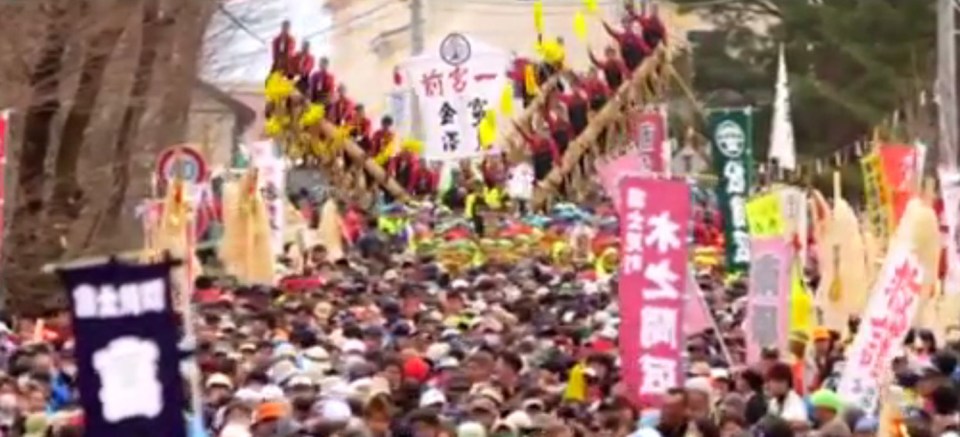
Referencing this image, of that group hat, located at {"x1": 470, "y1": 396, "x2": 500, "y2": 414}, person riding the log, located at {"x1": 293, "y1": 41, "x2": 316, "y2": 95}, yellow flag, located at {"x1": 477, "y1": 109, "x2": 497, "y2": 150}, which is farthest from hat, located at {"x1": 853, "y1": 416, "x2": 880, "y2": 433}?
person riding the log, located at {"x1": 293, "y1": 41, "x2": 316, "y2": 95}

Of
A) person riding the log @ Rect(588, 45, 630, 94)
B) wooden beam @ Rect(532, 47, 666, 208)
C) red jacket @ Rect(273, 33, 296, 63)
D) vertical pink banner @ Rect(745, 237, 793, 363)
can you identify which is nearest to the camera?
vertical pink banner @ Rect(745, 237, 793, 363)

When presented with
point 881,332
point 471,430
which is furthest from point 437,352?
point 471,430

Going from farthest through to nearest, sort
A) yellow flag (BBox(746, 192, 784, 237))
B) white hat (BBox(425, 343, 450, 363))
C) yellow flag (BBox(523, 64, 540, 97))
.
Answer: yellow flag (BBox(523, 64, 540, 97)) < yellow flag (BBox(746, 192, 784, 237)) < white hat (BBox(425, 343, 450, 363))

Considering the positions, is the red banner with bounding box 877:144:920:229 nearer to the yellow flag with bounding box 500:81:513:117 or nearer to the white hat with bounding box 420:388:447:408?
the white hat with bounding box 420:388:447:408

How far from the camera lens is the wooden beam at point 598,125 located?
36312 mm

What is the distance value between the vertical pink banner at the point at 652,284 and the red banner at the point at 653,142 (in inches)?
368

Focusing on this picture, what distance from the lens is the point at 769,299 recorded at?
1669 cm

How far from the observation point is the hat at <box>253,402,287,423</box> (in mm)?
12828

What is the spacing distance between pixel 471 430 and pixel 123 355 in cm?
303

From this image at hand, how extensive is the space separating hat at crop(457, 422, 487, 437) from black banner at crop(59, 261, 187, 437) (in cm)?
280

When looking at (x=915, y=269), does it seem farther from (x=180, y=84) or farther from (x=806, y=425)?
(x=180, y=84)

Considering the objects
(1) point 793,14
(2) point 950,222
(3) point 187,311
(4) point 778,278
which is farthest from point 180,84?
(1) point 793,14

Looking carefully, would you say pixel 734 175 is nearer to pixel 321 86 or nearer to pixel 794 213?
pixel 794 213

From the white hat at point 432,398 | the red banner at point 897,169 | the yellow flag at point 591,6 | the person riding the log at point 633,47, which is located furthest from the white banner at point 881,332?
the yellow flag at point 591,6
